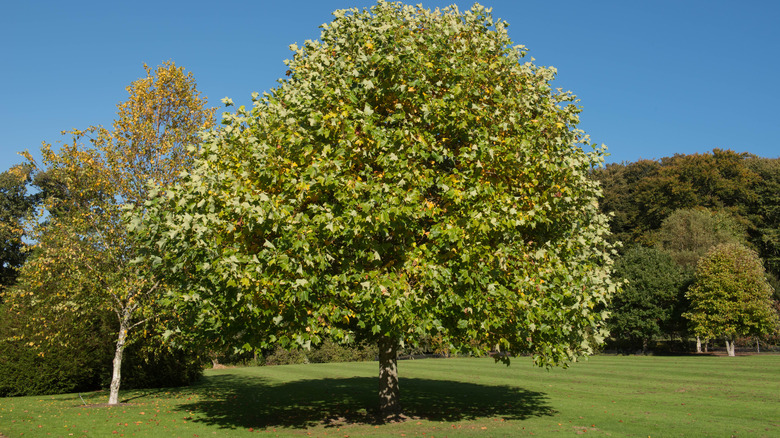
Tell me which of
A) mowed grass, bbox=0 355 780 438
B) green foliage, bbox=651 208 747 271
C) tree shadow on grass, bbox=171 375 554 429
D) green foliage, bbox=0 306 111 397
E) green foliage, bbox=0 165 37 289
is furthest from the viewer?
green foliage, bbox=651 208 747 271

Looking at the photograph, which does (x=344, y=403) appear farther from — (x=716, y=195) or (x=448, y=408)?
(x=716, y=195)

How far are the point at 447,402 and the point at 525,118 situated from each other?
13.3 metres

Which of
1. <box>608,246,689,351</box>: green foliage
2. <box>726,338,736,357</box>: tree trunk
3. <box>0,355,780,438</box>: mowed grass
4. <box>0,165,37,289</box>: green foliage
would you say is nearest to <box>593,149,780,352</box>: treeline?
<box>608,246,689,351</box>: green foliage

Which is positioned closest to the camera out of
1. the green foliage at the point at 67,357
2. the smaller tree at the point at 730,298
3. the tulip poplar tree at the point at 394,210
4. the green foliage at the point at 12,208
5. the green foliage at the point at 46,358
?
the tulip poplar tree at the point at 394,210

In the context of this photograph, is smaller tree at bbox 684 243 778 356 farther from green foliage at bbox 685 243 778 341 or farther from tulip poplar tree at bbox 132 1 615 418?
tulip poplar tree at bbox 132 1 615 418

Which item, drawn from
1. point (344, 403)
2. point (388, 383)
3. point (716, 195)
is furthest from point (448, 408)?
point (716, 195)

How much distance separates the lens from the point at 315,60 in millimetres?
16641

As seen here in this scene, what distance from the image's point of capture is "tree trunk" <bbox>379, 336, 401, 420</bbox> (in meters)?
17.9

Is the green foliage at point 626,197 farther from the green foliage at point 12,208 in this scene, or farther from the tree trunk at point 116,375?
the green foliage at point 12,208

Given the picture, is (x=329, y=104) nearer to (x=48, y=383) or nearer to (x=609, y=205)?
(x=48, y=383)

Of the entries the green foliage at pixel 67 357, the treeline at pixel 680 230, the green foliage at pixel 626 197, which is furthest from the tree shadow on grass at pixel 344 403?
the green foliage at pixel 626 197

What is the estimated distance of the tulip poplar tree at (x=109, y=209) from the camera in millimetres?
22547

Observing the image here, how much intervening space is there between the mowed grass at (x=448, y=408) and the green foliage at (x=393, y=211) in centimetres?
346

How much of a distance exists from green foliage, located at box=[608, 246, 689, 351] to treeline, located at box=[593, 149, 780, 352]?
4.1 inches
